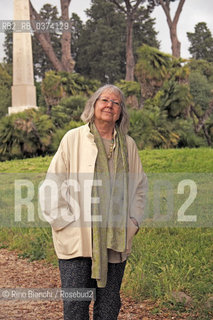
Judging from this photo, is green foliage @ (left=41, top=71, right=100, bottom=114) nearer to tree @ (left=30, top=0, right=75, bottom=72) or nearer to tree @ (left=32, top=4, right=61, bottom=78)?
tree @ (left=30, top=0, right=75, bottom=72)

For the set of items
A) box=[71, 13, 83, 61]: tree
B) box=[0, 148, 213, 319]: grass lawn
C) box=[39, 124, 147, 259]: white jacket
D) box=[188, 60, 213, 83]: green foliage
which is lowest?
box=[0, 148, 213, 319]: grass lawn

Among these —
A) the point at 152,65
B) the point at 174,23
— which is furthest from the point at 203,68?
the point at 152,65

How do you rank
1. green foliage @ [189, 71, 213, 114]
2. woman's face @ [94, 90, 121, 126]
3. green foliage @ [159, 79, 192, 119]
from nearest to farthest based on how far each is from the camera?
woman's face @ [94, 90, 121, 126]
green foliage @ [159, 79, 192, 119]
green foliage @ [189, 71, 213, 114]

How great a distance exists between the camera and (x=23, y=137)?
12.3 m

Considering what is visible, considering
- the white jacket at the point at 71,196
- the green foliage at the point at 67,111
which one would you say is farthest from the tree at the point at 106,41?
the white jacket at the point at 71,196

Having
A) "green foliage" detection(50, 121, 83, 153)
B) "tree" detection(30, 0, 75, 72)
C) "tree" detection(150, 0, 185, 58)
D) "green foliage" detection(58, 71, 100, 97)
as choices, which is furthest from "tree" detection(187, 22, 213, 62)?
"green foliage" detection(50, 121, 83, 153)

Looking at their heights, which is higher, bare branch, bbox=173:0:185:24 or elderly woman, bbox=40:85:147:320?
bare branch, bbox=173:0:185:24

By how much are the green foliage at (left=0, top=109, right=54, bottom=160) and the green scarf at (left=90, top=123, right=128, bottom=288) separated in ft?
32.1

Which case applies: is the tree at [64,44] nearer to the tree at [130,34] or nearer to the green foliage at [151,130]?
the tree at [130,34]

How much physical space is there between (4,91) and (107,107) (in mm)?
23819

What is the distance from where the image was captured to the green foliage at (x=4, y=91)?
24.9 meters

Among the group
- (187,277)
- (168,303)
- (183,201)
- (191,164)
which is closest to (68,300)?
(168,303)

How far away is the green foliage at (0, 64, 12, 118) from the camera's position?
981 inches

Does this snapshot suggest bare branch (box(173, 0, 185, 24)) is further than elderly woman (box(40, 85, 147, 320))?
Yes
